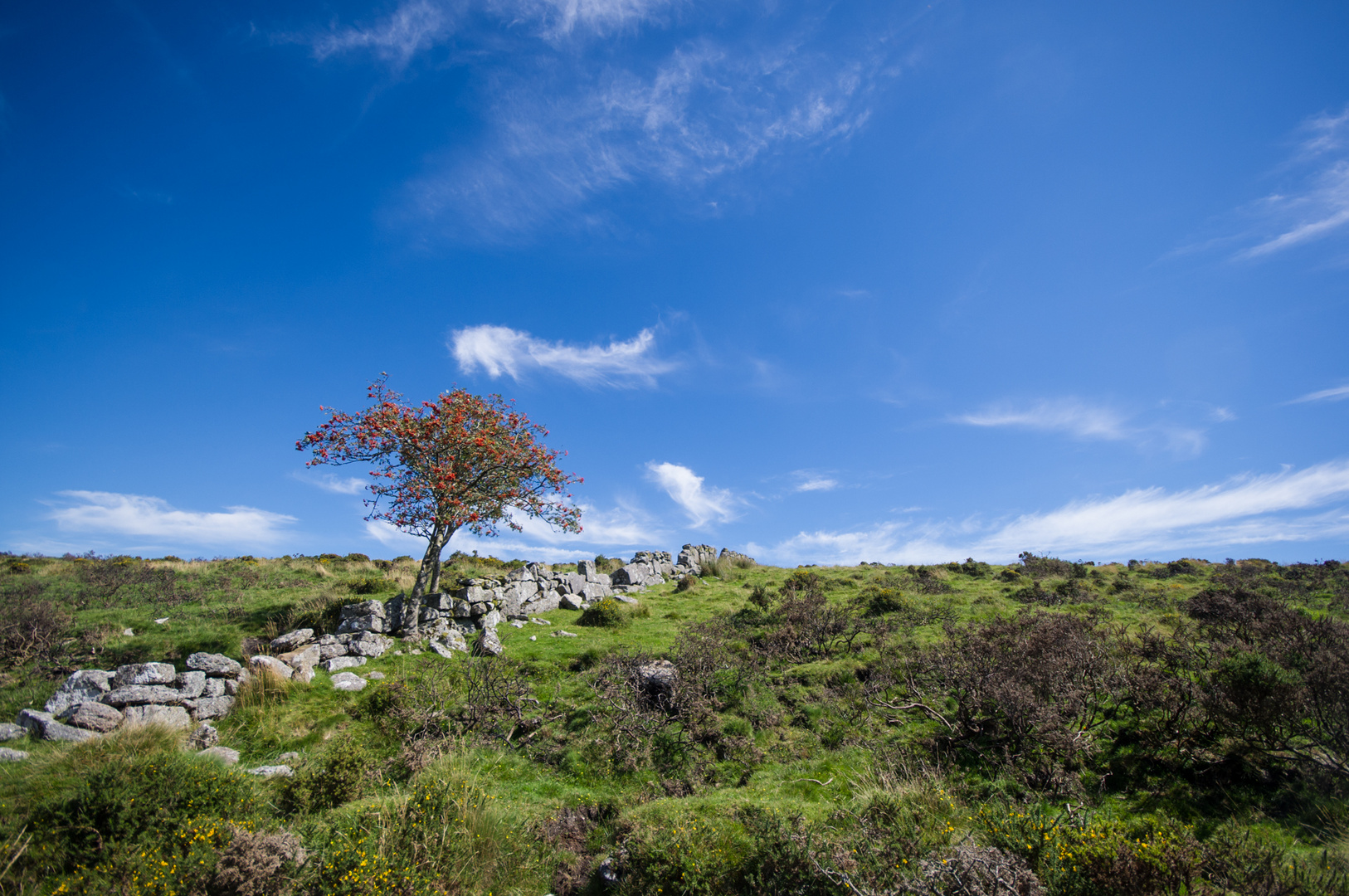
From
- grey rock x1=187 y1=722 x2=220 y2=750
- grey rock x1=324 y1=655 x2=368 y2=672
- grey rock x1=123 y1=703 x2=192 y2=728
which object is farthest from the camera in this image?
grey rock x1=324 y1=655 x2=368 y2=672

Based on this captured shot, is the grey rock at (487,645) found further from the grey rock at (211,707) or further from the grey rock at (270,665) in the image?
the grey rock at (211,707)

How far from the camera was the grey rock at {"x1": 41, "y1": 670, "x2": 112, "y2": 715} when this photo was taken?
10.4 meters

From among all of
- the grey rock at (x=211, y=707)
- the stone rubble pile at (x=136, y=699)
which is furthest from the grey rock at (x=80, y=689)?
the grey rock at (x=211, y=707)

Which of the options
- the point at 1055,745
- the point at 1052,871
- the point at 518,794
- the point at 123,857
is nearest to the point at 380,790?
the point at 518,794

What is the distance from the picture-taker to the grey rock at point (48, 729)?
370 inches

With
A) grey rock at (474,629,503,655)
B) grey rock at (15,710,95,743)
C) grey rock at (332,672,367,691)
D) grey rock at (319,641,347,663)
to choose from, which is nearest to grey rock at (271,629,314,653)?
grey rock at (319,641,347,663)

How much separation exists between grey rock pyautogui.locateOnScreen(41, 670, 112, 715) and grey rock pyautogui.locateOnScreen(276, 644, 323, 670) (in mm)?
3166

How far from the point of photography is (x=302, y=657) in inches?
541

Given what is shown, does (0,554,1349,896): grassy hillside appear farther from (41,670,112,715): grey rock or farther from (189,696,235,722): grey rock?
(41,670,112,715): grey rock

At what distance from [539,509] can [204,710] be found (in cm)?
1128

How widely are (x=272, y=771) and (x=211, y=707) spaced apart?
11.9ft

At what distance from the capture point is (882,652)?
15.6 metres

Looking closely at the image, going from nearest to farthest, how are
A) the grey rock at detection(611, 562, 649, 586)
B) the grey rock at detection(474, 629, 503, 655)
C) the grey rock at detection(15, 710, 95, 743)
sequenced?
the grey rock at detection(15, 710, 95, 743)
the grey rock at detection(474, 629, 503, 655)
the grey rock at detection(611, 562, 649, 586)

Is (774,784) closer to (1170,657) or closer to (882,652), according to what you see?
(882,652)
